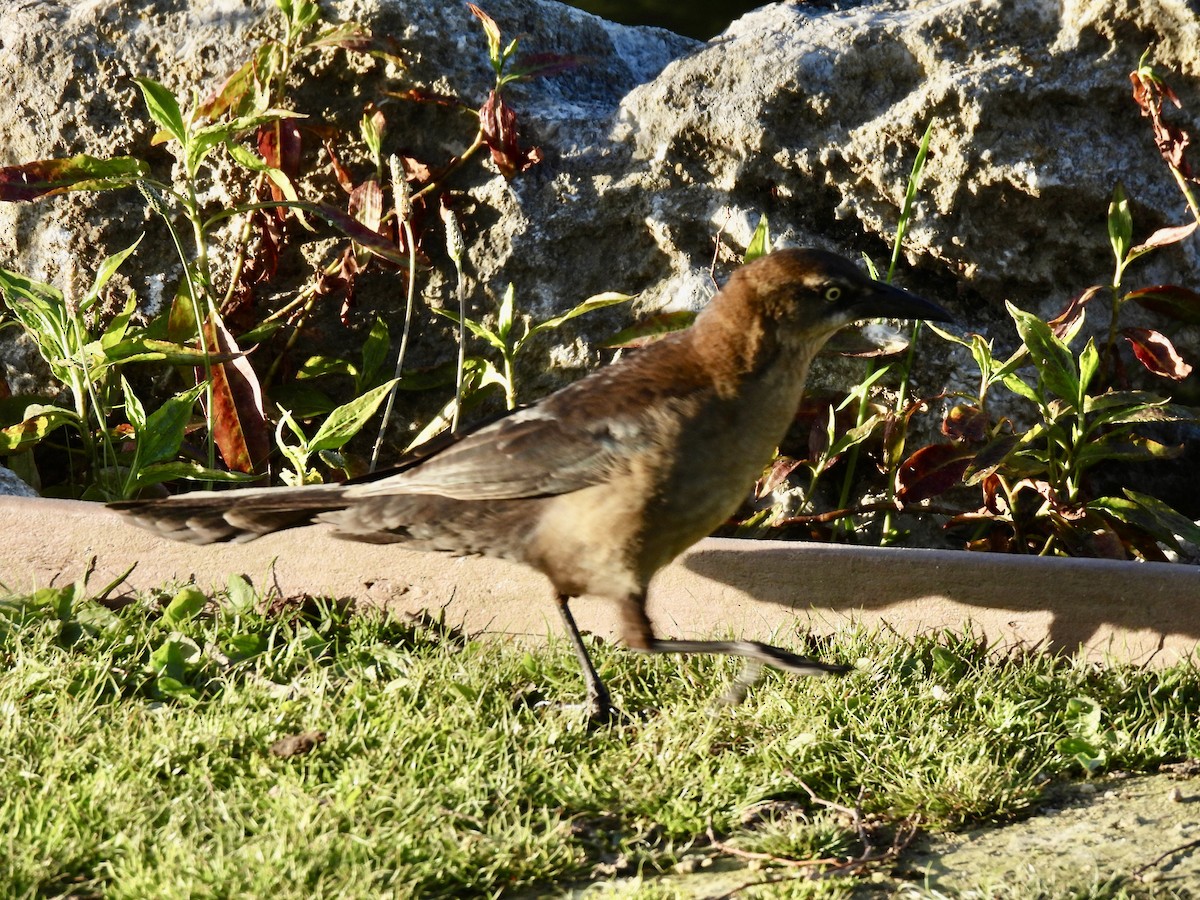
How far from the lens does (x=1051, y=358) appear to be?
11.7 feet

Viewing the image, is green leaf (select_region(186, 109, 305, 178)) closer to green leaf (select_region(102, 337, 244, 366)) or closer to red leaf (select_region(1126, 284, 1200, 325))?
green leaf (select_region(102, 337, 244, 366))

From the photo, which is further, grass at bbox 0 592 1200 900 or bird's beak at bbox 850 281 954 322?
bird's beak at bbox 850 281 954 322

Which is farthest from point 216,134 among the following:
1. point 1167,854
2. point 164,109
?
point 1167,854

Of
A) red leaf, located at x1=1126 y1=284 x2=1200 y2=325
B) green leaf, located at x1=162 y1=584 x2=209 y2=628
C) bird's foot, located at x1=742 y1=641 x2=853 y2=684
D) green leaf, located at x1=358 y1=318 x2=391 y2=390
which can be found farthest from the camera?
green leaf, located at x1=358 y1=318 x2=391 y2=390

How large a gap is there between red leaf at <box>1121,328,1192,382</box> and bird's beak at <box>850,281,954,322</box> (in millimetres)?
868

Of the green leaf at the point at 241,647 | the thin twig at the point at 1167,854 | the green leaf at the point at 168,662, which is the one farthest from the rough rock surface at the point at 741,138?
the thin twig at the point at 1167,854

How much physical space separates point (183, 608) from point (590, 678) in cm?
113

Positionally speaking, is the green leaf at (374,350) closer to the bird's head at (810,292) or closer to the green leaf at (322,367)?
the green leaf at (322,367)

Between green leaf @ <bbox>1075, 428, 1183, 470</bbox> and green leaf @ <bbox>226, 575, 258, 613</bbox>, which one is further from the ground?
green leaf @ <bbox>1075, 428, 1183, 470</bbox>

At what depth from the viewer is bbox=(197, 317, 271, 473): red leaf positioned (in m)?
3.84

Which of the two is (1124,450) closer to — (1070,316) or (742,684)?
(1070,316)

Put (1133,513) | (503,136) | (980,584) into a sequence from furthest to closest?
(503,136)
(1133,513)
(980,584)

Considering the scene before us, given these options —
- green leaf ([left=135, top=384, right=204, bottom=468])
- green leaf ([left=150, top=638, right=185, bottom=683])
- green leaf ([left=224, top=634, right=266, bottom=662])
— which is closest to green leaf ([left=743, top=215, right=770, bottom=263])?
green leaf ([left=135, top=384, right=204, bottom=468])

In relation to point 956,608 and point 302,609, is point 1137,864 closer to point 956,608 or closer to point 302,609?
point 956,608
